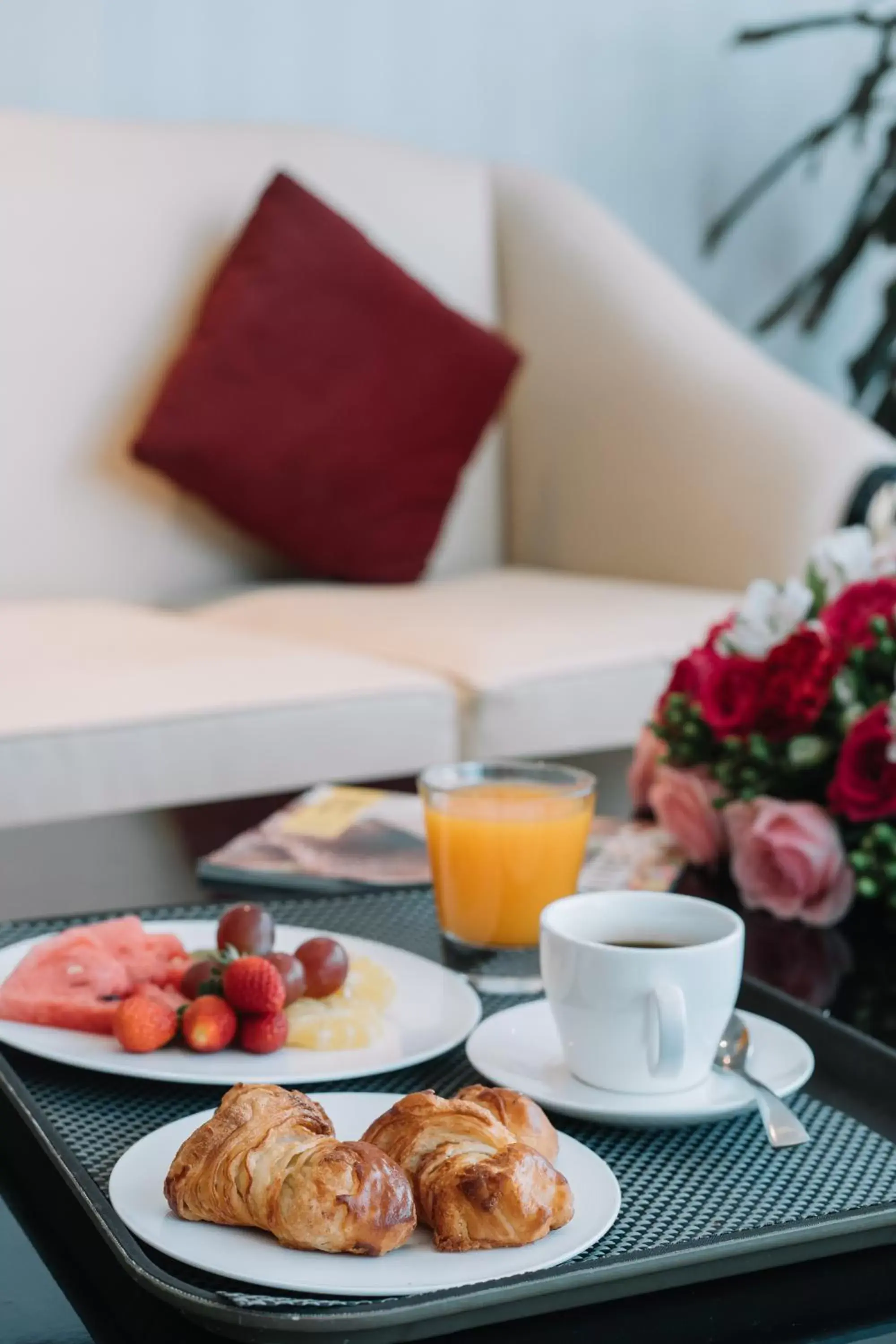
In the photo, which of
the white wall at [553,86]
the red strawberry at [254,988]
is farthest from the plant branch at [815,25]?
the red strawberry at [254,988]

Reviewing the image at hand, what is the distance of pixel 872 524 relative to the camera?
7.32 feet

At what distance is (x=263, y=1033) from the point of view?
2.38 ft

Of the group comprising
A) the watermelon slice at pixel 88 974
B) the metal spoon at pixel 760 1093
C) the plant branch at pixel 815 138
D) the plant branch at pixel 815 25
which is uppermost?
the plant branch at pixel 815 25

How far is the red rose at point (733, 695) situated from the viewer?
3.57ft

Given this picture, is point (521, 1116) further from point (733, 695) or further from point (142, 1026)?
point (733, 695)

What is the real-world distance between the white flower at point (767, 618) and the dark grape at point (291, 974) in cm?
45

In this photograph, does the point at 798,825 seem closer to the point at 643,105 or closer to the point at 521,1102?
the point at 521,1102

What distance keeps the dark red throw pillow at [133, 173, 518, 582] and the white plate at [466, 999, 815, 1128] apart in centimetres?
170

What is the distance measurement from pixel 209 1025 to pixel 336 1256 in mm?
206

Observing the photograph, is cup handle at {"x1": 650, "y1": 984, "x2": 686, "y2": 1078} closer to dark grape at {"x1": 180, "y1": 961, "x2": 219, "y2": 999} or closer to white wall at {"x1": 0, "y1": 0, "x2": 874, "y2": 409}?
dark grape at {"x1": 180, "y1": 961, "x2": 219, "y2": 999}

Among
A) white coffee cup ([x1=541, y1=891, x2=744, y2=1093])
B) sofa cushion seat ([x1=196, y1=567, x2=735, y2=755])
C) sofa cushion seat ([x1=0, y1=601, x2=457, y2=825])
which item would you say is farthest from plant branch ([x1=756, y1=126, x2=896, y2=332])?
white coffee cup ([x1=541, y1=891, x2=744, y2=1093])

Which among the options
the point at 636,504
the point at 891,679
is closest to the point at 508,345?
the point at 636,504

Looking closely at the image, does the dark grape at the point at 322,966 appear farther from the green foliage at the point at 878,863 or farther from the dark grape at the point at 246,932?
the green foliage at the point at 878,863

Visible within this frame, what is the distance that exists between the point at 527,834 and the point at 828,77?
3.20 m
